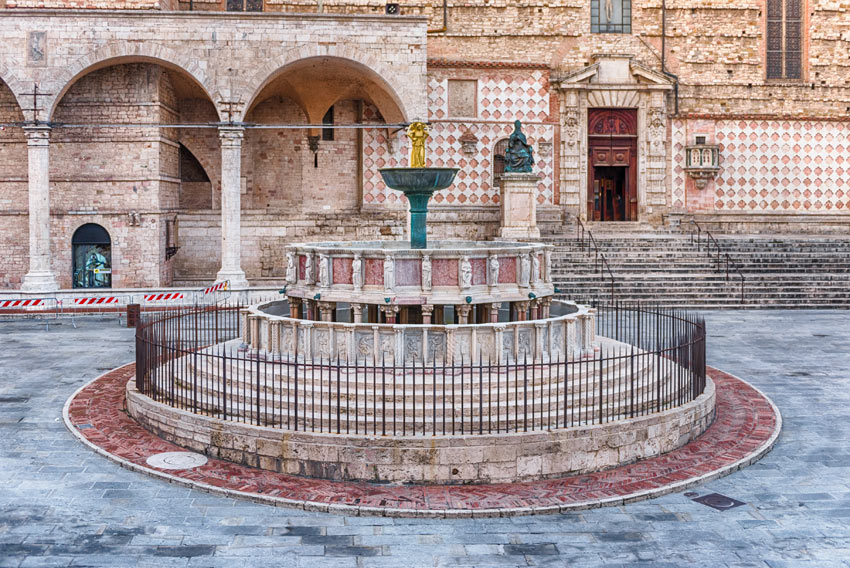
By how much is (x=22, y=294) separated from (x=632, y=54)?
1968 cm

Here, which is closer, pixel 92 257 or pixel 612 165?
pixel 92 257

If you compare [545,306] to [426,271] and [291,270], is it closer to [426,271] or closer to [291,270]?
[426,271]

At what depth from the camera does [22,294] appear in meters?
22.4

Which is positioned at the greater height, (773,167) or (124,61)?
(124,61)

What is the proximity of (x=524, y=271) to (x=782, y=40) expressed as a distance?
2158 cm

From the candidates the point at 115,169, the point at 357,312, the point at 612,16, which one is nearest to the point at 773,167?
the point at 612,16

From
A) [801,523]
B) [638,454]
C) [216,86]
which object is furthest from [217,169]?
[801,523]

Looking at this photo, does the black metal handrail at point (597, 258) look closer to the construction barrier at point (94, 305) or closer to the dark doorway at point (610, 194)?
the dark doorway at point (610, 194)

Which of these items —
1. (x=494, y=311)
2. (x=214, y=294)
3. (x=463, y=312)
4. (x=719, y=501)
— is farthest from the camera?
(x=214, y=294)

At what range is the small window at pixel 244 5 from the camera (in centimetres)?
2773

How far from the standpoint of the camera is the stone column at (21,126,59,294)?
22.8 m

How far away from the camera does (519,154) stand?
2466 centimetres

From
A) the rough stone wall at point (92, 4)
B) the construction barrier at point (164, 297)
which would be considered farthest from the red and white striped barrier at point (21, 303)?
the rough stone wall at point (92, 4)

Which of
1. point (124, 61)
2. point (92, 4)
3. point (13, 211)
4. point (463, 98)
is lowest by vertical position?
point (13, 211)
